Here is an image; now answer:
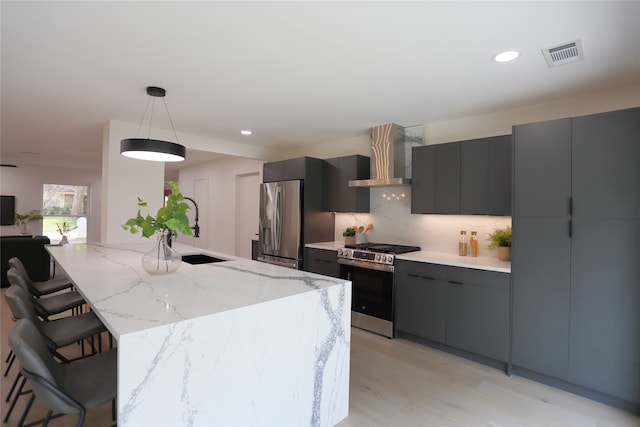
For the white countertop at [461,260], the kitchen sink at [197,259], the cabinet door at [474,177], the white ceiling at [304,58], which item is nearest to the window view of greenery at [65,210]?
the white ceiling at [304,58]

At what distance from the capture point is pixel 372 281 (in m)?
3.79

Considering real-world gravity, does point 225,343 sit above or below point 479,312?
above

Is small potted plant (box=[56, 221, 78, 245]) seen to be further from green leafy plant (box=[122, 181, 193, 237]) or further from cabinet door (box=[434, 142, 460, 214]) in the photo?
cabinet door (box=[434, 142, 460, 214])

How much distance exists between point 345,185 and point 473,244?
182cm

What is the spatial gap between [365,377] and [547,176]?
221cm

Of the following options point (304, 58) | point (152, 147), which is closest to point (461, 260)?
point (304, 58)

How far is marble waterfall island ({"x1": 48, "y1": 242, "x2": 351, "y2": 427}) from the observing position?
129cm

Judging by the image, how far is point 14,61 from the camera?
2.46 m

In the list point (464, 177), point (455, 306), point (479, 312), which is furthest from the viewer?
point (464, 177)

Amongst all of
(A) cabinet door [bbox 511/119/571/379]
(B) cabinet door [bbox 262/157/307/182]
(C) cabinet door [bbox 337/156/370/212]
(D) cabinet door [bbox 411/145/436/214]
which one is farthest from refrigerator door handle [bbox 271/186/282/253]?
(A) cabinet door [bbox 511/119/571/379]

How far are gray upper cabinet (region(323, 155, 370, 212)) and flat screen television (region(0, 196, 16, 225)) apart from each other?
8282 millimetres

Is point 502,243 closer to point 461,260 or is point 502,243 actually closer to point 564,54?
point 461,260

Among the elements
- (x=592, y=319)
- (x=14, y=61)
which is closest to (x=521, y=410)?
(x=592, y=319)

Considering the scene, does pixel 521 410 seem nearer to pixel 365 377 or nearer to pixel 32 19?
pixel 365 377
